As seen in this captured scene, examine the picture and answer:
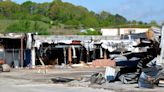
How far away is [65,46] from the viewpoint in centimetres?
5553

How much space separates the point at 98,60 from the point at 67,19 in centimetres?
7542

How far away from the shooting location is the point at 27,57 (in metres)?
54.5

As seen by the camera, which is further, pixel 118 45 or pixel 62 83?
pixel 118 45

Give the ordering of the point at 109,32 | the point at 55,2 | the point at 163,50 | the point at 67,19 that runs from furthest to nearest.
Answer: the point at 55,2
the point at 67,19
the point at 109,32
the point at 163,50

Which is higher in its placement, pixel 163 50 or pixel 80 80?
pixel 163 50

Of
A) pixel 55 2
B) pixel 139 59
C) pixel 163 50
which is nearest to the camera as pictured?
pixel 163 50

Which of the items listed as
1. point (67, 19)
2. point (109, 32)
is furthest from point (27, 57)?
point (67, 19)

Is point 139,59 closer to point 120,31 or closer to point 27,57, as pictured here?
point 27,57

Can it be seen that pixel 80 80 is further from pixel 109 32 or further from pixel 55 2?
pixel 55 2

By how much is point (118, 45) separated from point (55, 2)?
8853 cm

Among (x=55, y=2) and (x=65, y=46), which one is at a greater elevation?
(x=55, y=2)

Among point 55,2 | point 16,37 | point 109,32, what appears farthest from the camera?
point 55,2

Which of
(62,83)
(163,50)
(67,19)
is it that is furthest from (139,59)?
(67,19)

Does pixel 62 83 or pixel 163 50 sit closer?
pixel 163 50
